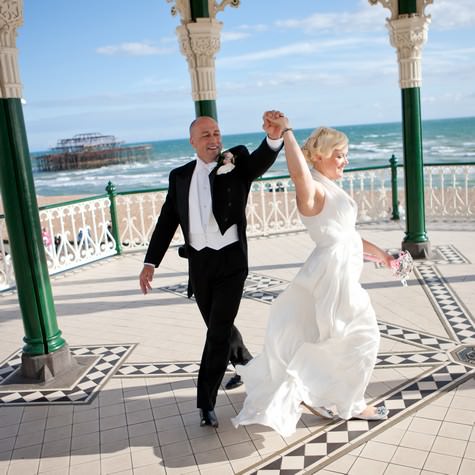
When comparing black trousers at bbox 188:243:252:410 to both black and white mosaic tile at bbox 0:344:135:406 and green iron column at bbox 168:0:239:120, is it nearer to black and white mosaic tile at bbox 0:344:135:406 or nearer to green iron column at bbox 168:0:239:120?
black and white mosaic tile at bbox 0:344:135:406

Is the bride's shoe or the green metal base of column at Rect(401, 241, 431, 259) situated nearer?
the bride's shoe

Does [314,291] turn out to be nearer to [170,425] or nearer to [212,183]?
[212,183]

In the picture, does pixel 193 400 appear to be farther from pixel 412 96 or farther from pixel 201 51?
pixel 412 96

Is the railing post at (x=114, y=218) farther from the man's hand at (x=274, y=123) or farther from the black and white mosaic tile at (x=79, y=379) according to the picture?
the man's hand at (x=274, y=123)

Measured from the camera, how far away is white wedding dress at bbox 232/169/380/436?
9.63ft

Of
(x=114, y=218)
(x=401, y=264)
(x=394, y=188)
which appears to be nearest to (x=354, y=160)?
(x=394, y=188)

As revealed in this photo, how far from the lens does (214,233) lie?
3.22 m

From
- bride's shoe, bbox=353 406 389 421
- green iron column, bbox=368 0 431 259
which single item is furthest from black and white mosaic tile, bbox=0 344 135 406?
green iron column, bbox=368 0 431 259

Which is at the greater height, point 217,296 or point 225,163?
point 225,163

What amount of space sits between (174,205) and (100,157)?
6293cm

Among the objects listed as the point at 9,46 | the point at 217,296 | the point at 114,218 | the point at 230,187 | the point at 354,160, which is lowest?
the point at 354,160

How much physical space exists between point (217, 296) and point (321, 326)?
1.95 feet

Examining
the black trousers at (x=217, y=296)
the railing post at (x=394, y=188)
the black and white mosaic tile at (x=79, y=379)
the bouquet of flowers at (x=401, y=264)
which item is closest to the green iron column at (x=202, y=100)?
the black and white mosaic tile at (x=79, y=379)

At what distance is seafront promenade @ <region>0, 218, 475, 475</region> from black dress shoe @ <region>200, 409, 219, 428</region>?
36 mm
